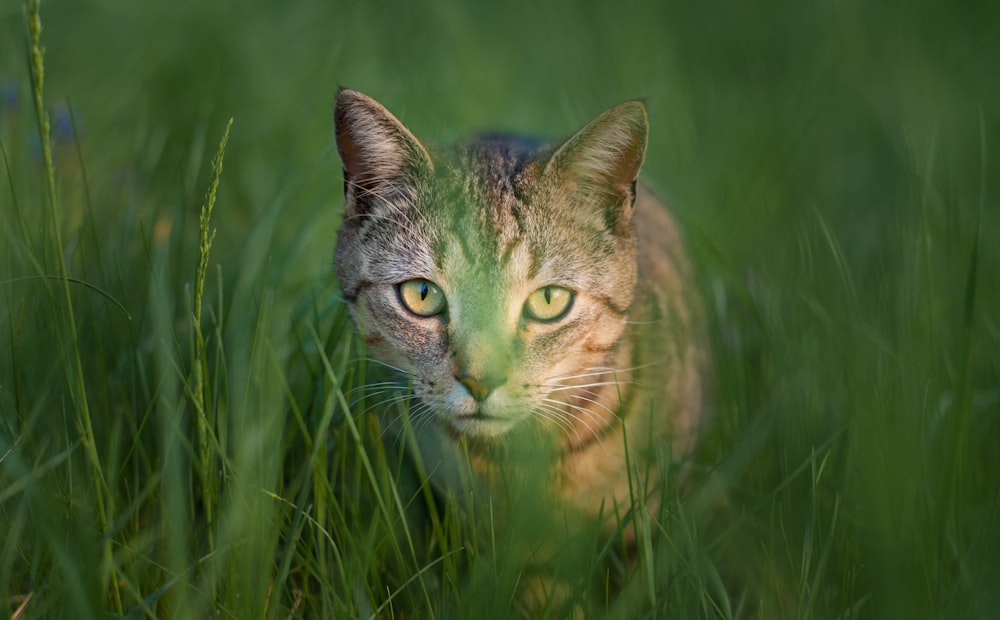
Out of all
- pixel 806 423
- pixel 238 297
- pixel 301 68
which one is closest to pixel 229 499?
pixel 238 297

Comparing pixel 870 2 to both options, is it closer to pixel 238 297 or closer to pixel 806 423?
pixel 806 423

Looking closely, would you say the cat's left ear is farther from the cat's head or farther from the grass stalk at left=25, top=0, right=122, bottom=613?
the grass stalk at left=25, top=0, right=122, bottom=613

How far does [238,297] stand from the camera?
2.19 metres

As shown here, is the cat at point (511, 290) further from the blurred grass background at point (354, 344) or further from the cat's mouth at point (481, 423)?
the blurred grass background at point (354, 344)

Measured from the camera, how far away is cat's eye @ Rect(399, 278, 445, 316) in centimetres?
200

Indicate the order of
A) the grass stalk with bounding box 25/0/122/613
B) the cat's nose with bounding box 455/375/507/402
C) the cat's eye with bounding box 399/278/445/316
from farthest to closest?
the cat's eye with bounding box 399/278/445/316 < the cat's nose with bounding box 455/375/507/402 < the grass stalk with bounding box 25/0/122/613

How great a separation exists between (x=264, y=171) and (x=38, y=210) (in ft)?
3.39

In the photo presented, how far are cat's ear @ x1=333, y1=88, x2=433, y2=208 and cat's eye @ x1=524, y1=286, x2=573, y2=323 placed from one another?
1.35ft

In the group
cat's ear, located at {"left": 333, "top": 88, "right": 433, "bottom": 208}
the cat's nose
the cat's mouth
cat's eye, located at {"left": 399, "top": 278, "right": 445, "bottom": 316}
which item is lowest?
the cat's mouth

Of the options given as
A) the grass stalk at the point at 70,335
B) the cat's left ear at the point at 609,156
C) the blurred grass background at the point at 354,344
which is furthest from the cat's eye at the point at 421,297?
the grass stalk at the point at 70,335

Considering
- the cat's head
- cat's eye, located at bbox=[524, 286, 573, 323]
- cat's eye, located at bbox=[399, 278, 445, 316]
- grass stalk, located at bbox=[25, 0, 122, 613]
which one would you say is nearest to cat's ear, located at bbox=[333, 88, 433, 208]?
the cat's head

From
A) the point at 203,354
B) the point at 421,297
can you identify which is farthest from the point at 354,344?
the point at 203,354

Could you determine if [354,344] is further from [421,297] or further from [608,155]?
[608,155]

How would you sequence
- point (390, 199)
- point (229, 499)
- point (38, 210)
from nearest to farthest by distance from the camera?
point (229, 499), point (390, 199), point (38, 210)
